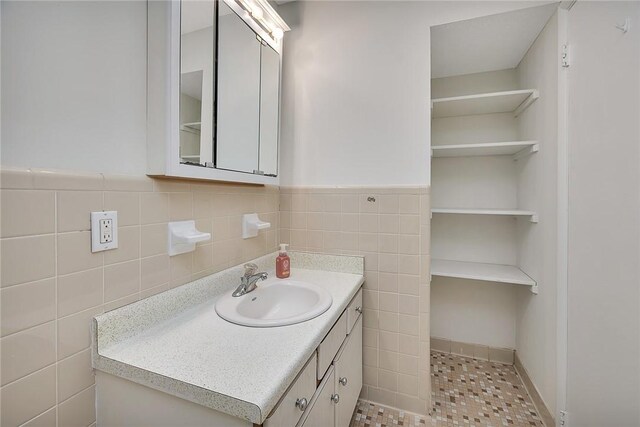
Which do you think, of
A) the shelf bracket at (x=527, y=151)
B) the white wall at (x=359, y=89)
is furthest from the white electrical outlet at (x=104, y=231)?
the shelf bracket at (x=527, y=151)

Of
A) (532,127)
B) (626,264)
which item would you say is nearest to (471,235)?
(532,127)

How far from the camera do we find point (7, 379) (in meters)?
→ 0.60

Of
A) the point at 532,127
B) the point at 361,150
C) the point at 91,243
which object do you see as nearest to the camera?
the point at 91,243

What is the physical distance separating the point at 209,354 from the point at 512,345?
2170mm

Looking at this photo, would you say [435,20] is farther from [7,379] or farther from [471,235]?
[7,379]

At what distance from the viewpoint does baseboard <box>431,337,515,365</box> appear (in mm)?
1970

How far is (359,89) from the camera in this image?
1.56 metres

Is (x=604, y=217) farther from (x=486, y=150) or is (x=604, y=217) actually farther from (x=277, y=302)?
(x=277, y=302)

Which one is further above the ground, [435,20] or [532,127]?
[435,20]

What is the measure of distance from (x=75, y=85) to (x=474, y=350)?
264cm

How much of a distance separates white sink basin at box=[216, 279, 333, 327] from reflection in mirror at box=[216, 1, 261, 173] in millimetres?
562

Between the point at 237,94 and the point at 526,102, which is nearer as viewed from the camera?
the point at 237,94

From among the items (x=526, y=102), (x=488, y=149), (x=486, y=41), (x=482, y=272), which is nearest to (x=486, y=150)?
(x=488, y=149)

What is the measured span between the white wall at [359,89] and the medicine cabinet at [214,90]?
0.16 meters
